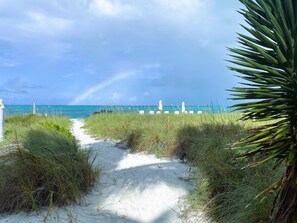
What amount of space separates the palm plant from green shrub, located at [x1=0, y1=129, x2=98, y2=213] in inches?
125

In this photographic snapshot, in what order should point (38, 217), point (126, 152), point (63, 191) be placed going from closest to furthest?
point (38, 217) < point (63, 191) < point (126, 152)

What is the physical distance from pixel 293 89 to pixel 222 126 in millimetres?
6968

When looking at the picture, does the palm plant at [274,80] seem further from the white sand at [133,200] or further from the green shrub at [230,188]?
the white sand at [133,200]

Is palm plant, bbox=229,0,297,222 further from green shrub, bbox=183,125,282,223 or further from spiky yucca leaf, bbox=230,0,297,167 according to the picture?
green shrub, bbox=183,125,282,223

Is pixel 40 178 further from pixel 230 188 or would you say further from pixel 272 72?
pixel 272 72

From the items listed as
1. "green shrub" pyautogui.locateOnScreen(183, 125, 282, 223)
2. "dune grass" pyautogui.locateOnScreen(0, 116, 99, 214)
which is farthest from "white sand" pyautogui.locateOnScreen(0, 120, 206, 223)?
"green shrub" pyautogui.locateOnScreen(183, 125, 282, 223)

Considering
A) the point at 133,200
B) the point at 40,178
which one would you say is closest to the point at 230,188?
the point at 133,200

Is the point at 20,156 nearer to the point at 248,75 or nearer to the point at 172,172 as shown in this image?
the point at 172,172

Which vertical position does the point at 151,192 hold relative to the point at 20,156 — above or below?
below

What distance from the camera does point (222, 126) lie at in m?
9.33

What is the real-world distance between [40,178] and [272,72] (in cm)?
394

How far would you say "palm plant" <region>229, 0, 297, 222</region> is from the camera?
2.44 m

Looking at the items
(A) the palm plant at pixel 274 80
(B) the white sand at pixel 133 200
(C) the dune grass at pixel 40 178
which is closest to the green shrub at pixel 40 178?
(C) the dune grass at pixel 40 178

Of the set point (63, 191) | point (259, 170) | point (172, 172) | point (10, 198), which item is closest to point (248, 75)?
point (259, 170)
